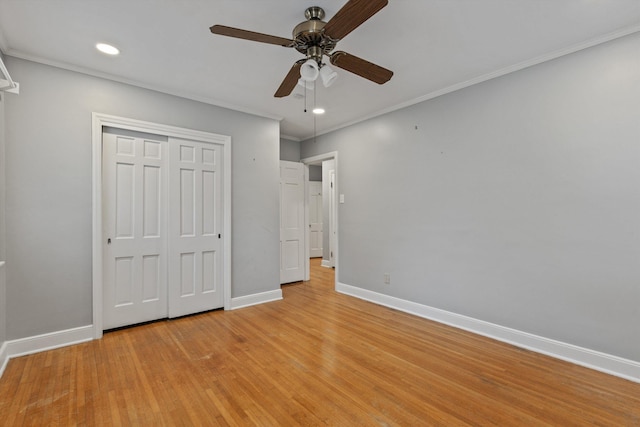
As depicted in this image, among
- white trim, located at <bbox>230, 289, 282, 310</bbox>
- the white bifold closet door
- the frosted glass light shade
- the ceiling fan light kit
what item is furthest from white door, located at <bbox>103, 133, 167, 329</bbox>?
the frosted glass light shade

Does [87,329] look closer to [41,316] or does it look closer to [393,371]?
[41,316]

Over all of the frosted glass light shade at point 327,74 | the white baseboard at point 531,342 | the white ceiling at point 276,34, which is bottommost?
the white baseboard at point 531,342

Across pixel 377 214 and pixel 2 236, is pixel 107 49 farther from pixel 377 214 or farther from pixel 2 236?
pixel 377 214

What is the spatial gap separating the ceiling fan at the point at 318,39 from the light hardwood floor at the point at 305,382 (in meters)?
2.27

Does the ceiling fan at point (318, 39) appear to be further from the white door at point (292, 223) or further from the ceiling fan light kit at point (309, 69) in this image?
the white door at point (292, 223)

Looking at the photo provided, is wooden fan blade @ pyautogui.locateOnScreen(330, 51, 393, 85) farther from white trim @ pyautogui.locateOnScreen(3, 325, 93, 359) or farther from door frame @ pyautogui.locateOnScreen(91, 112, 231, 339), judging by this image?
white trim @ pyautogui.locateOnScreen(3, 325, 93, 359)

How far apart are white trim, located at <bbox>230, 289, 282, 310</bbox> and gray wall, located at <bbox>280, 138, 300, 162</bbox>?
2417 mm

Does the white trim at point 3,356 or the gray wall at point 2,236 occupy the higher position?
the gray wall at point 2,236

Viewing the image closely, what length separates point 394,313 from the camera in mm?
3775

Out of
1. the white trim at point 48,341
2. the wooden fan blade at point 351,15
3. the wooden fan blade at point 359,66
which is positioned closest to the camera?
the wooden fan blade at point 351,15

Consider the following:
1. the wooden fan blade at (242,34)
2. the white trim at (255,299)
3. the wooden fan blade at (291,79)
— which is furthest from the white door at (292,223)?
the wooden fan blade at (242,34)

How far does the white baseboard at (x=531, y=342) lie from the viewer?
2.33 m

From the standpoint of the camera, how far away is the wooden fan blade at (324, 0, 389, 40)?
156 cm

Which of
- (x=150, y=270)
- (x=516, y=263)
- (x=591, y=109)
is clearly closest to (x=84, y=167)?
(x=150, y=270)
